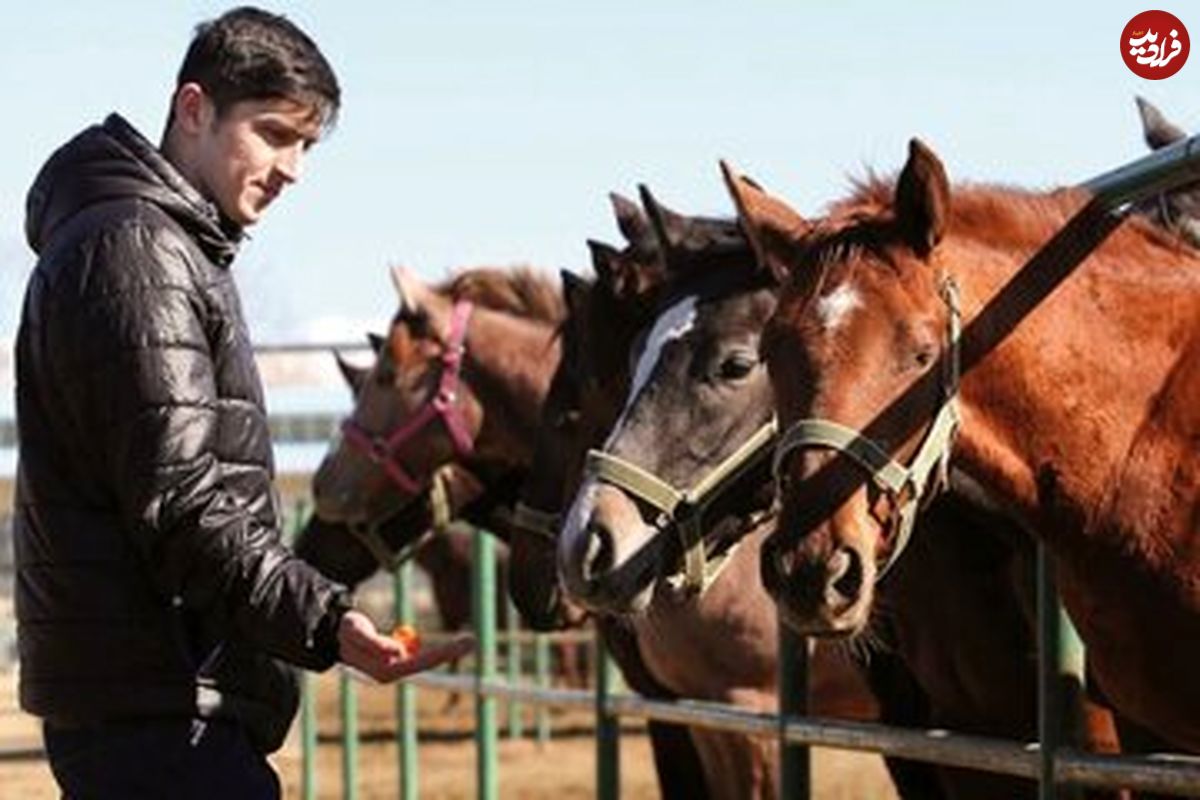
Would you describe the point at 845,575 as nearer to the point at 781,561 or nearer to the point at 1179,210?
the point at 781,561

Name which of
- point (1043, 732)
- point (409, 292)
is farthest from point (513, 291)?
point (1043, 732)

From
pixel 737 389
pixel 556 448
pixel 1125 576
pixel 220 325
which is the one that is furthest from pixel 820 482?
pixel 556 448

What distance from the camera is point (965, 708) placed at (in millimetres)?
4555

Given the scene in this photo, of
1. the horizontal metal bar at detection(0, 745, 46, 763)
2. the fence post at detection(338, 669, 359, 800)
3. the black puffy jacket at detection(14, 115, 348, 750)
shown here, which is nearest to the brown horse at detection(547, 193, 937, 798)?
the black puffy jacket at detection(14, 115, 348, 750)

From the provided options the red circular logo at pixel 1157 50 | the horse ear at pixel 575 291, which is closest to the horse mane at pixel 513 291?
the horse ear at pixel 575 291

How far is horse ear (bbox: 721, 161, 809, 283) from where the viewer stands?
13.0 feet

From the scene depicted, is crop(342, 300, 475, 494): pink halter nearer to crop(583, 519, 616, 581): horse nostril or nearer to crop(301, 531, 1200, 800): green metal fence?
crop(301, 531, 1200, 800): green metal fence

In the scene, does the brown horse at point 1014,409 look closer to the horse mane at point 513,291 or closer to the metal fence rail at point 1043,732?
the metal fence rail at point 1043,732

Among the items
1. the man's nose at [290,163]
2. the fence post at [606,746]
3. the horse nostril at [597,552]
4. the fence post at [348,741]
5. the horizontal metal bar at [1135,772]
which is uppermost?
the man's nose at [290,163]

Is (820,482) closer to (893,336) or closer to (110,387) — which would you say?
(893,336)

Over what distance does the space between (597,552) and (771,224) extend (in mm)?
985

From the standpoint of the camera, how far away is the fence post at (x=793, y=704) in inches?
198

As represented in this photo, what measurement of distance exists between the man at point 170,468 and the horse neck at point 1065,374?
74 centimetres

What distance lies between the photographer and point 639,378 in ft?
16.7
